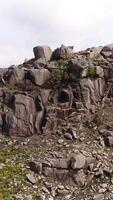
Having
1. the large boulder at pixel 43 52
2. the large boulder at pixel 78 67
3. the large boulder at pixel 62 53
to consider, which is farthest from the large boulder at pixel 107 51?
the large boulder at pixel 43 52

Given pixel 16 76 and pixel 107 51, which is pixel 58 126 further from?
pixel 107 51

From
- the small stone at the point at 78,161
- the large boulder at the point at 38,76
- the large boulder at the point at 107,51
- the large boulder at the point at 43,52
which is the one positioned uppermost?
the large boulder at the point at 43,52

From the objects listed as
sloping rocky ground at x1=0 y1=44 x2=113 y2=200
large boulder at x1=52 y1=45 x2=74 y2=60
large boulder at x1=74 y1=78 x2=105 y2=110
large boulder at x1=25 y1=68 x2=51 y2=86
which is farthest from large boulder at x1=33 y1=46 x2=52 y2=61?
large boulder at x1=74 y1=78 x2=105 y2=110

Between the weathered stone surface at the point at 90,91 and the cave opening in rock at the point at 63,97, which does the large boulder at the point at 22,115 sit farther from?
the weathered stone surface at the point at 90,91

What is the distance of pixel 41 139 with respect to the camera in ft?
100

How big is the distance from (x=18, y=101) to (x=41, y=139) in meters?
2.85

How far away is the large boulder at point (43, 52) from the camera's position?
36.7 meters

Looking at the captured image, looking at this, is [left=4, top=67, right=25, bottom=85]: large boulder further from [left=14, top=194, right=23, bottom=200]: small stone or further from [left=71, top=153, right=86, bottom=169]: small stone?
[left=14, top=194, right=23, bottom=200]: small stone

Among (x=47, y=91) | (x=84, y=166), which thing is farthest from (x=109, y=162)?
(x=47, y=91)

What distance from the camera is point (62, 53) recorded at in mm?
36125

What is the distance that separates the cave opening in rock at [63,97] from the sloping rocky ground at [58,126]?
0.06 metres

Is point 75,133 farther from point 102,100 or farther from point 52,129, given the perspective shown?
point 102,100

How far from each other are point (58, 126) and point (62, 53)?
22.0 feet

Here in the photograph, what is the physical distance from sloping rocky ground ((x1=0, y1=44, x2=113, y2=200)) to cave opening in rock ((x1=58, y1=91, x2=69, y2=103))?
0.06 meters
